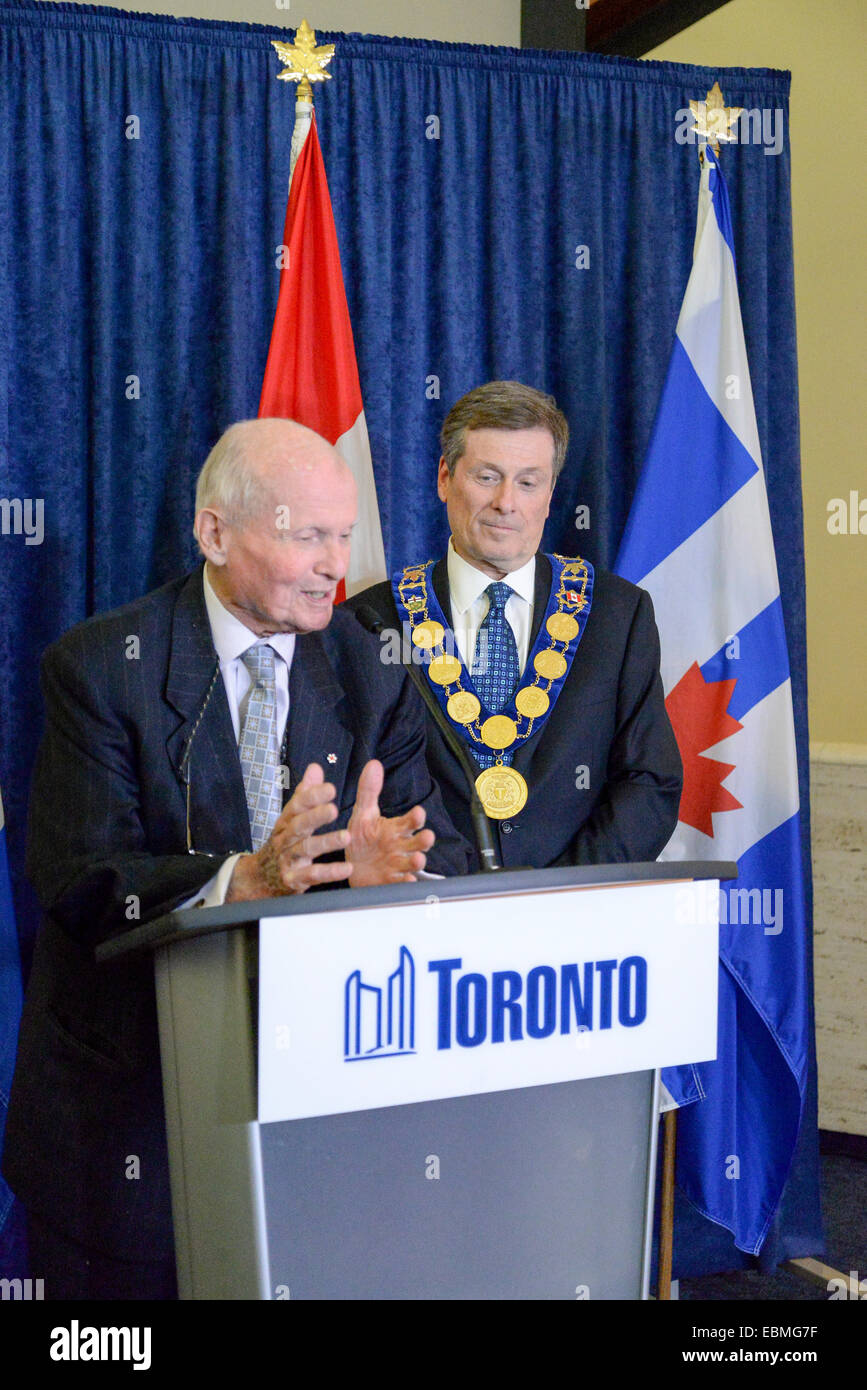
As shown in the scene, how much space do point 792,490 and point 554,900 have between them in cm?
225

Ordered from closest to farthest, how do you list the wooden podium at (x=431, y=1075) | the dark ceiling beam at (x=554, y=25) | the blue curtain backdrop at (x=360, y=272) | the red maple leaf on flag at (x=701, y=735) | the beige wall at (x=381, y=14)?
the wooden podium at (x=431, y=1075)
the blue curtain backdrop at (x=360, y=272)
the red maple leaf on flag at (x=701, y=735)
the beige wall at (x=381, y=14)
the dark ceiling beam at (x=554, y=25)

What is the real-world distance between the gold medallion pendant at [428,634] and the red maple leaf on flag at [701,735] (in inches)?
30.8

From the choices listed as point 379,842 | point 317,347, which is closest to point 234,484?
point 379,842

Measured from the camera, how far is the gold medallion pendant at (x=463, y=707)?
8.96 ft

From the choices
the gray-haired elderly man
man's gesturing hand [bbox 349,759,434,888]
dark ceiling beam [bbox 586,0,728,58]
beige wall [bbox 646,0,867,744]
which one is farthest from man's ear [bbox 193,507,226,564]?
beige wall [bbox 646,0,867,744]

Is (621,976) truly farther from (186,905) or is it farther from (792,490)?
(792,490)

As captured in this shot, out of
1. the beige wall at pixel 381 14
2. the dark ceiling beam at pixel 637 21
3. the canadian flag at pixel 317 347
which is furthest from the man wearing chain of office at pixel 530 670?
the dark ceiling beam at pixel 637 21

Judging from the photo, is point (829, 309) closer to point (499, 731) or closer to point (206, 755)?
point (499, 731)

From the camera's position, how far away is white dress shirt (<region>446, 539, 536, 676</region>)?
2.81m

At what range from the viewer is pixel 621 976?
63.7 inches

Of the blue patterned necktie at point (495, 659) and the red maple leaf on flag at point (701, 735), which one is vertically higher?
the blue patterned necktie at point (495, 659)

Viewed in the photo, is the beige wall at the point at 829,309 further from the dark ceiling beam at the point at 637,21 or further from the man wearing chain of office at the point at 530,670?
the man wearing chain of office at the point at 530,670

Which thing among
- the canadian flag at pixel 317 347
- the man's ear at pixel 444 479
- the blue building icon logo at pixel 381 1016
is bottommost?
the blue building icon logo at pixel 381 1016

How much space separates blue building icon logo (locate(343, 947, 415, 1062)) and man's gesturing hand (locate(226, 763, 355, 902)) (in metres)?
0.13
